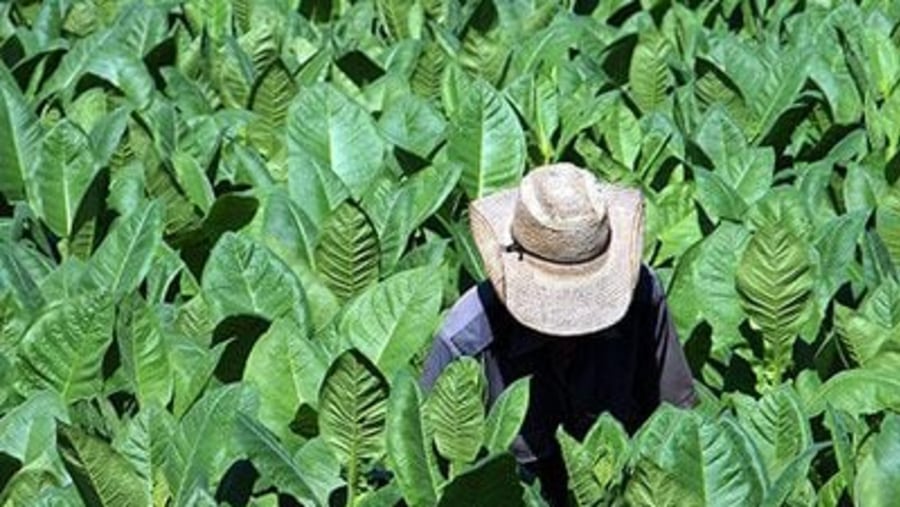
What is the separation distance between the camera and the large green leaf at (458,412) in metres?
3.33

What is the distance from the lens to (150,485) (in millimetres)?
3492

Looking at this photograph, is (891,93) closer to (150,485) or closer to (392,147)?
(392,147)

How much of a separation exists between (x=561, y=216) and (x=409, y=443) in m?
0.43

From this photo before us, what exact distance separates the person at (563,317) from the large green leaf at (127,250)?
2.15 feet

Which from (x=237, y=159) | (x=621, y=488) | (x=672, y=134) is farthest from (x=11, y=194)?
(x=621, y=488)

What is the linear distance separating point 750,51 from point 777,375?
1.50 m

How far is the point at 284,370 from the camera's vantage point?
3.80m

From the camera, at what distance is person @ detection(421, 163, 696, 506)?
3609 millimetres

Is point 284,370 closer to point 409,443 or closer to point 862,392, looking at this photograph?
point 409,443

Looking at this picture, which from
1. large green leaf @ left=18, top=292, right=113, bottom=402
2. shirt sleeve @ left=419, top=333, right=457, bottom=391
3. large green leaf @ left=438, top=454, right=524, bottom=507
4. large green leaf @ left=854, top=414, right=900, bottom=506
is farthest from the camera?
large green leaf @ left=18, top=292, right=113, bottom=402

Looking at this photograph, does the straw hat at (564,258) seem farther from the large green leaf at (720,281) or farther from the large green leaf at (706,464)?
the large green leaf at (720,281)

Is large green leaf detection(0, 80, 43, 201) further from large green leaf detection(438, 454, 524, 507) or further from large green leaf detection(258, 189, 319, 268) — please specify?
large green leaf detection(438, 454, 524, 507)

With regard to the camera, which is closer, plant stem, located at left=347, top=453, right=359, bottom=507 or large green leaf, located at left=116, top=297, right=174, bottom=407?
plant stem, located at left=347, top=453, right=359, bottom=507

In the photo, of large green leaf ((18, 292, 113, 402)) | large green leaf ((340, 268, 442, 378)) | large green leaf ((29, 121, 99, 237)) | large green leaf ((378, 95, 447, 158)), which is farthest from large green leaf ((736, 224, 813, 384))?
large green leaf ((29, 121, 99, 237))
